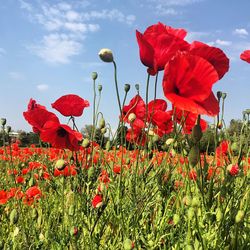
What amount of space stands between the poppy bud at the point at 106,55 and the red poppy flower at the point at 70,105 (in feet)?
1.65

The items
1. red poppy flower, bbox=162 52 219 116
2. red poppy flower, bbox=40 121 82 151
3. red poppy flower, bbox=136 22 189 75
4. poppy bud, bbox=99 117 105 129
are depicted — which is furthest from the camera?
poppy bud, bbox=99 117 105 129

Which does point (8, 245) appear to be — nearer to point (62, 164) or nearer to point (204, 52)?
point (62, 164)

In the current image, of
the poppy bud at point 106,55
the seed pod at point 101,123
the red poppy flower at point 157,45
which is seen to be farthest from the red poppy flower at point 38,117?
the red poppy flower at point 157,45

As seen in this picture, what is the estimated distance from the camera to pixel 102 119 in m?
2.47

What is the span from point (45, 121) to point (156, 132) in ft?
2.89

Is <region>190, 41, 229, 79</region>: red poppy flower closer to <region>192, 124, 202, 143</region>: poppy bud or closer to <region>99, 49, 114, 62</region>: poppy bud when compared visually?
<region>192, 124, 202, 143</region>: poppy bud

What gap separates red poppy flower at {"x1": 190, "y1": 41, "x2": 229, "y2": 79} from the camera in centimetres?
140

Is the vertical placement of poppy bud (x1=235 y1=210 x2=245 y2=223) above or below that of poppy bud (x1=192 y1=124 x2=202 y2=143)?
below

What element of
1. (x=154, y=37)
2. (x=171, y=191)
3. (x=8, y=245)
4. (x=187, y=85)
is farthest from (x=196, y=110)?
(x=171, y=191)

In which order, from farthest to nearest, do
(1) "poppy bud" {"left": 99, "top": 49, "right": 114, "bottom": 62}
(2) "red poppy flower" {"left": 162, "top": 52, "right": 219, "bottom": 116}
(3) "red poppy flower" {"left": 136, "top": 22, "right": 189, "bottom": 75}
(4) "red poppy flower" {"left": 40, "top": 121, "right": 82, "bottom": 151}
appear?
(4) "red poppy flower" {"left": 40, "top": 121, "right": 82, "bottom": 151}, (1) "poppy bud" {"left": 99, "top": 49, "right": 114, "bottom": 62}, (3) "red poppy flower" {"left": 136, "top": 22, "right": 189, "bottom": 75}, (2) "red poppy flower" {"left": 162, "top": 52, "right": 219, "bottom": 116}

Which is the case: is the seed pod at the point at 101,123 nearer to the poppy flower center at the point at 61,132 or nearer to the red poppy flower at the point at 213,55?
the poppy flower center at the point at 61,132

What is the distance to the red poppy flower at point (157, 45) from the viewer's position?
4.90ft

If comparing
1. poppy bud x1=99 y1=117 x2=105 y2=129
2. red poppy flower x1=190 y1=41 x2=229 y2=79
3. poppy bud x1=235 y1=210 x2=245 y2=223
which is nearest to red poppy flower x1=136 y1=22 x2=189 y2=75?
red poppy flower x1=190 y1=41 x2=229 y2=79

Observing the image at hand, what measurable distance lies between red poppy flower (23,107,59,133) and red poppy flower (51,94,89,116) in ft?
0.19
